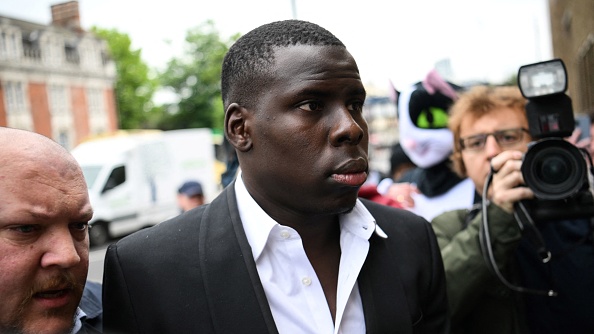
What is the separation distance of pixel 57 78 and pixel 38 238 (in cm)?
3651

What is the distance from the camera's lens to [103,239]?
51.0ft

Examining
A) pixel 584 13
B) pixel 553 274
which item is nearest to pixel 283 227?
pixel 553 274

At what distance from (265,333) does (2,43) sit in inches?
1348

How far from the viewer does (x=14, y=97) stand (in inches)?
1256

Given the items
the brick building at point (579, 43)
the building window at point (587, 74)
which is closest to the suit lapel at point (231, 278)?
the brick building at point (579, 43)

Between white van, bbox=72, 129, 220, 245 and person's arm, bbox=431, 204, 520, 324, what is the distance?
13.2m

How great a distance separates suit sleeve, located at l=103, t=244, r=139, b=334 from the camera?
64.3 inches

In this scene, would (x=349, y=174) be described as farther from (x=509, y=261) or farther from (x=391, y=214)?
(x=509, y=261)

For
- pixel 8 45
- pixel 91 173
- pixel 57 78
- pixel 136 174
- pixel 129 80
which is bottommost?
pixel 136 174

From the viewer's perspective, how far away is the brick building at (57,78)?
31828 millimetres

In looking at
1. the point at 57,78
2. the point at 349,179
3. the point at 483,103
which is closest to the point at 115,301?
the point at 349,179

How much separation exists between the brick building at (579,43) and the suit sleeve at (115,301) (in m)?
9.66

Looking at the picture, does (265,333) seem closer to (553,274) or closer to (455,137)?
(553,274)

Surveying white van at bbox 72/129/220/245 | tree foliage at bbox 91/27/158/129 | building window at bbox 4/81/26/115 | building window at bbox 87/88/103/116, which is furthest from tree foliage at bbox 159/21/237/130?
white van at bbox 72/129/220/245
